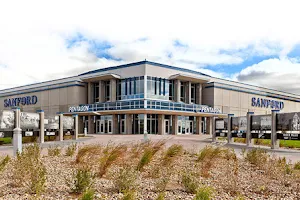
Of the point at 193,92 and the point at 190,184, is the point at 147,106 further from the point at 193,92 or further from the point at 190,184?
the point at 190,184

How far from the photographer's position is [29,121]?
74.1ft

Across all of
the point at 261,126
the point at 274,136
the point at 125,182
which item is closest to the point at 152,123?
the point at 261,126

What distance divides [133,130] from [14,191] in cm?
3734

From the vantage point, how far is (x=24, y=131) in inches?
869

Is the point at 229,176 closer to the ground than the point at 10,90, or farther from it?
closer to the ground

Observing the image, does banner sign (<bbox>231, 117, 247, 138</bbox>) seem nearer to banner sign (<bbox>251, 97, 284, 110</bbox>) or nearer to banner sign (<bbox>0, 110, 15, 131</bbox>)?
banner sign (<bbox>0, 110, 15, 131</bbox>)

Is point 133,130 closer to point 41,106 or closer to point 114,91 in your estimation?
point 114,91

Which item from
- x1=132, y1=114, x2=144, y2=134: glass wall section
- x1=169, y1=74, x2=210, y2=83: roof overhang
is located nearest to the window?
x1=169, y1=74, x2=210, y2=83: roof overhang

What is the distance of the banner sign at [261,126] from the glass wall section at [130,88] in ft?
75.9

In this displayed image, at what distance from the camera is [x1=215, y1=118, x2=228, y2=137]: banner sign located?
2652 cm

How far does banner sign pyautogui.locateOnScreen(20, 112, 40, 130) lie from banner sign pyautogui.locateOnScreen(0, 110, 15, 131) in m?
0.86

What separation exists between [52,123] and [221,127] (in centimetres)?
1519

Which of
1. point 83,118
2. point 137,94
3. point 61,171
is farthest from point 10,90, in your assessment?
point 61,171

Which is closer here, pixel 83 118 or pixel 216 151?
pixel 216 151
